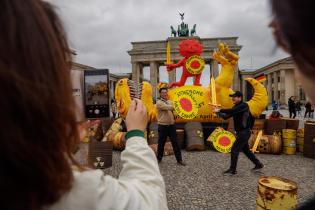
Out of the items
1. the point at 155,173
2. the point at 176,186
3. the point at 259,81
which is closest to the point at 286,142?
the point at 259,81

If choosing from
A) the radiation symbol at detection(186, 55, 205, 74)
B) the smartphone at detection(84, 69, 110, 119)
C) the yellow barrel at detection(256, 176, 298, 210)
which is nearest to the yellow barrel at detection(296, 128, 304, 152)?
the radiation symbol at detection(186, 55, 205, 74)

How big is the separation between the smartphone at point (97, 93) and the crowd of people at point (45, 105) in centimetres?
119

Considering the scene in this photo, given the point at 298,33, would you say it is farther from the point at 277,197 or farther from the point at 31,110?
the point at 277,197

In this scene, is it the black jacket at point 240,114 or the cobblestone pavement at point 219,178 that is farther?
the black jacket at point 240,114

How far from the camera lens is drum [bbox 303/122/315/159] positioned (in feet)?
20.8

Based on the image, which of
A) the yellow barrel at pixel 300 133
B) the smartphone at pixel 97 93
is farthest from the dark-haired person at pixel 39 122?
the yellow barrel at pixel 300 133

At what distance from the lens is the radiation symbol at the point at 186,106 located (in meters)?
7.38

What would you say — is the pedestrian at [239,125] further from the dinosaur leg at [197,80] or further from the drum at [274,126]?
the dinosaur leg at [197,80]

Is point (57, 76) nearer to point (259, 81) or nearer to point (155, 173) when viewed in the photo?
point (155, 173)

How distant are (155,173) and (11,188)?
0.44 m

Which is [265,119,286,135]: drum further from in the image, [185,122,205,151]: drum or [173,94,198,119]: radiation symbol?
[173,94,198,119]: radiation symbol

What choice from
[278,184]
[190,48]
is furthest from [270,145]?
[278,184]

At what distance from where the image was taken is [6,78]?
58cm

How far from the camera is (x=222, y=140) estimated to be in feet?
23.2
